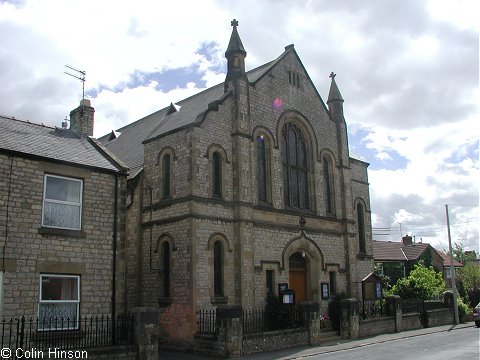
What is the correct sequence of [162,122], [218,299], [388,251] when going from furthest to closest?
[388,251], [162,122], [218,299]

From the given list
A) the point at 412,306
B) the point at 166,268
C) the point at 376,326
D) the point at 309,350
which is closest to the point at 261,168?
the point at 166,268

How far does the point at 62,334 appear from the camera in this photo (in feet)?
48.5

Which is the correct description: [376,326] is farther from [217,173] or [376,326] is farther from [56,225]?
[56,225]

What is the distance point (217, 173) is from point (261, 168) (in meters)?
2.86

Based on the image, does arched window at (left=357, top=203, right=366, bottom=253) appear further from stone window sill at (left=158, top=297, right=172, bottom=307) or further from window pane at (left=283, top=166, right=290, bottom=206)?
stone window sill at (left=158, top=297, right=172, bottom=307)

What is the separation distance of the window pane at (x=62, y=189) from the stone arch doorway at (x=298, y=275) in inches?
440

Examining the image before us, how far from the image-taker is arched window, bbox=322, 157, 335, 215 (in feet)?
87.2

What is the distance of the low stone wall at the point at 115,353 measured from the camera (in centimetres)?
1291

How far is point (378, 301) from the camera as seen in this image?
2709cm

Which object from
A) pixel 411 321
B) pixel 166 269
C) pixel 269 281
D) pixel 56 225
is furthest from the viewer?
pixel 411 321

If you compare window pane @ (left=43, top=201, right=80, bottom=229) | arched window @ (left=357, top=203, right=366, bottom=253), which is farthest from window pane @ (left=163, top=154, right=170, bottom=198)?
arched window @ (left=357, top=203, right=366, bottom=253)

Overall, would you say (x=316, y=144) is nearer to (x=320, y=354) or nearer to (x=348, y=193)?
(x=348, y=193)

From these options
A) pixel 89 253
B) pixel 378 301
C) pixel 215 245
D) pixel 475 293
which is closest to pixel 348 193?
pixel 378 301

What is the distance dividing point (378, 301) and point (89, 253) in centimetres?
1696
